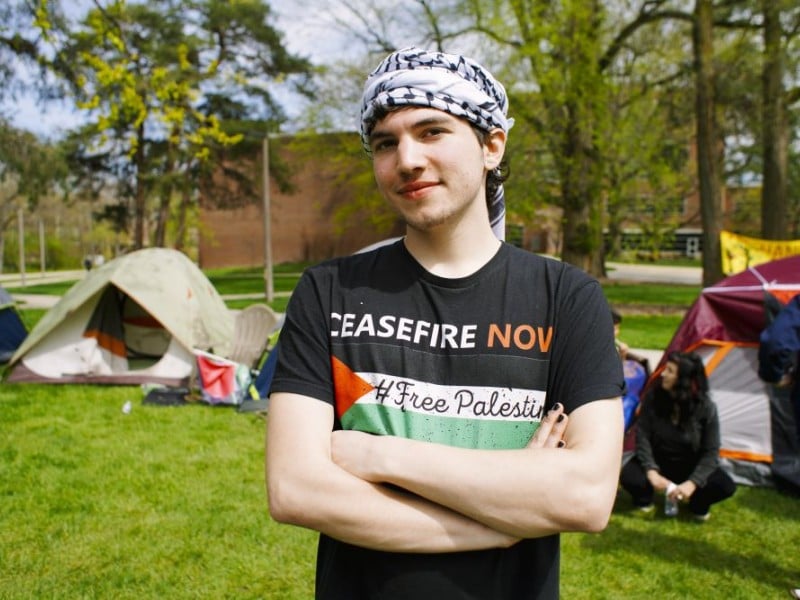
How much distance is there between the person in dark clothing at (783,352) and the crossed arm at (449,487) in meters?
3.53

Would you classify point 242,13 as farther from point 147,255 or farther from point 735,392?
point 735,392

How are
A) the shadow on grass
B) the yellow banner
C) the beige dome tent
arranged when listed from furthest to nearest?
1. the yellow banner
2. the beige dome tent
3. the shadow on grass

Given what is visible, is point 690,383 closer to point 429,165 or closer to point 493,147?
point 493,147

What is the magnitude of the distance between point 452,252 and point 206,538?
12.0 ft

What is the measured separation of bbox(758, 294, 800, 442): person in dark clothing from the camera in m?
4.36

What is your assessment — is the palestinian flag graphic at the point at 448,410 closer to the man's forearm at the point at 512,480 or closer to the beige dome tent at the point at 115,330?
the man's forearm at the point at 512,480

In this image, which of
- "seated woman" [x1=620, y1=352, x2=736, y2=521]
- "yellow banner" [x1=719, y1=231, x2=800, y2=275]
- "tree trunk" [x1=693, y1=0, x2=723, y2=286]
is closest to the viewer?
"seated woman" [x1=620, y1=352, x2=736, y2=521]

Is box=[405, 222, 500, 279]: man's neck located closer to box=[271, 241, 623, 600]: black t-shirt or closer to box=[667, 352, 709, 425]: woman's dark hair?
box=[271, 241, 623, 600]: black t-shirt

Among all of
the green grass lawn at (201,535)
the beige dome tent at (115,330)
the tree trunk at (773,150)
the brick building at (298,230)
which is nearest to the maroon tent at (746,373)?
the green grass lawn at (201,535)

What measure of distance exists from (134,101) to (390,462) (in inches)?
434

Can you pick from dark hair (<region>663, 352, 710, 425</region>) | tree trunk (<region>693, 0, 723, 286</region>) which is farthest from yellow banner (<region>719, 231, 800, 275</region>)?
dark hair (<region>663, 352, 710, 425</region>)

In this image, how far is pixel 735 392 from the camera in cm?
582

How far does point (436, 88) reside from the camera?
1467mm

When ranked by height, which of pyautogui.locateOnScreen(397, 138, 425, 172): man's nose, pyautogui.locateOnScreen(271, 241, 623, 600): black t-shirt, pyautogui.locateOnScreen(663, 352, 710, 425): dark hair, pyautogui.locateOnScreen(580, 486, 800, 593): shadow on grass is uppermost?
pyautogui.locateOnScreen(397, 138, 425, 172): man's nose
